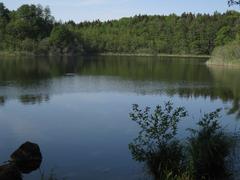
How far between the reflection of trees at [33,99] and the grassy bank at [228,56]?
182 ft

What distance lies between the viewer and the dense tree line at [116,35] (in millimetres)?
127562

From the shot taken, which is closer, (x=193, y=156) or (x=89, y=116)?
(x=193, y=156)

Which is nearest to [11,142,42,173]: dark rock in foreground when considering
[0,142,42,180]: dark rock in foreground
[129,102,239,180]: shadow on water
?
[0,142,42,180]: dark rock in foreground

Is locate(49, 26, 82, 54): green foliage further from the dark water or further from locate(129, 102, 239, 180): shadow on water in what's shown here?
locate(129, 102, 239, 180): shadow on water

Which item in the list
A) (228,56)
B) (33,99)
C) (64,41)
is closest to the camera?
(33,99)

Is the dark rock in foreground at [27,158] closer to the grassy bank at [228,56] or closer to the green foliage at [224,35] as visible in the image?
the grassy bank at [228,56]

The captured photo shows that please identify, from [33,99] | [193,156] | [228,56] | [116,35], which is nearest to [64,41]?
[116,35]

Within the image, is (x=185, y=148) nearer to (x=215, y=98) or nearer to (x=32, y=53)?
(x=215, y=98)

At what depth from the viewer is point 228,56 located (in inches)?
3369

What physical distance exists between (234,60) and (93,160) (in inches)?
2773

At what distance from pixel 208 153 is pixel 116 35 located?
15212 centimetres

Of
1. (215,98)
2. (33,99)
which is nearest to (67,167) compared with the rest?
(33,99)

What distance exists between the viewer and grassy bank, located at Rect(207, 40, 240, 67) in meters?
82.6

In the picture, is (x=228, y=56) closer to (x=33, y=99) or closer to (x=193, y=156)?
(x=33, y=99)
